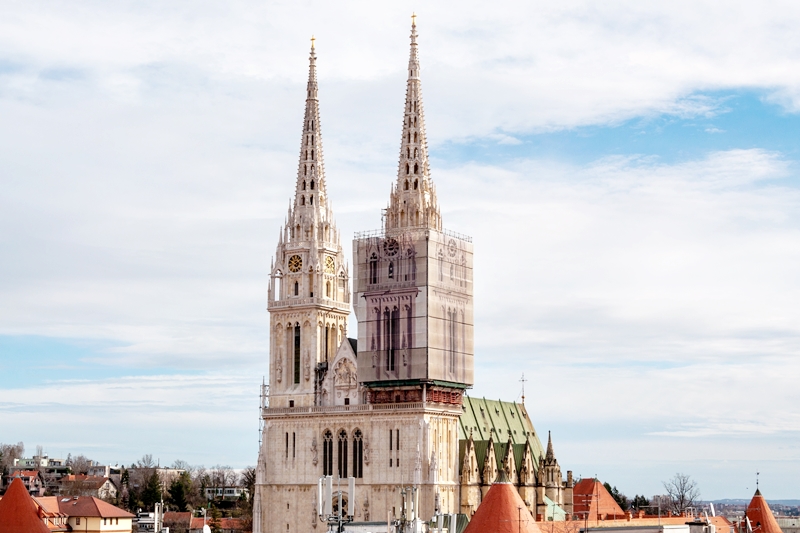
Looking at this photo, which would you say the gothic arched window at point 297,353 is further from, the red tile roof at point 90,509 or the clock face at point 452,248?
the red tile roof at point 90,509

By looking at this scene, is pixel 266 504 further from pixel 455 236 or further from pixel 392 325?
pixel 455 236

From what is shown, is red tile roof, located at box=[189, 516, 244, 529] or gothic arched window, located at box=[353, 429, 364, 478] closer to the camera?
gothic arched window, located at box=[353, 429, 364, 478]

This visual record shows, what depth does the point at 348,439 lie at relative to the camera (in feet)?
422

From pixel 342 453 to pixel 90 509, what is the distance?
25.4 metres

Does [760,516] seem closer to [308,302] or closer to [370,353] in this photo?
[370,353]

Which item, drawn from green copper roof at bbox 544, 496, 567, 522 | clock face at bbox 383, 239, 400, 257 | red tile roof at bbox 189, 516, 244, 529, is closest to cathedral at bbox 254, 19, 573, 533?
clock face at bbox 383, 239, 400, 257

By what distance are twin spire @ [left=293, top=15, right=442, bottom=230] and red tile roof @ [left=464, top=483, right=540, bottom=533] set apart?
139 feet

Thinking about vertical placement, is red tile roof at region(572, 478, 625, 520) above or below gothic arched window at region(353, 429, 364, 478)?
below

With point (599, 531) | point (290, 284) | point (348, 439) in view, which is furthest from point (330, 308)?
point (599, 531)

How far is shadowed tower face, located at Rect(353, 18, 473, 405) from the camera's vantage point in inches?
4990

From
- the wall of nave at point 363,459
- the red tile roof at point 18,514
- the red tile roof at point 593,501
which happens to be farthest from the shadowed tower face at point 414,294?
the red tile roof at point 18,514

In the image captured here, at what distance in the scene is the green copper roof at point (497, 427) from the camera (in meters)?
139

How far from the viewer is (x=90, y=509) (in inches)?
5246

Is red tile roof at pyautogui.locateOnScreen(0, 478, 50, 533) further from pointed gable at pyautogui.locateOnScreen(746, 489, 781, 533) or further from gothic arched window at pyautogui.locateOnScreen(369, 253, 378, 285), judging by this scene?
pointed gable at pyautogui.locateOnScreen(746, 489, 781, 533)
